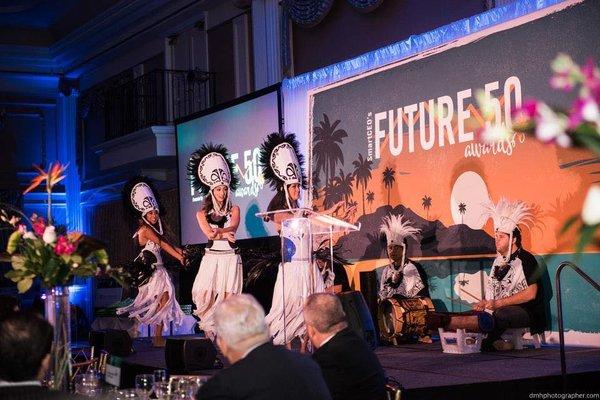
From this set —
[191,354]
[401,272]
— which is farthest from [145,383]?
[401,272]

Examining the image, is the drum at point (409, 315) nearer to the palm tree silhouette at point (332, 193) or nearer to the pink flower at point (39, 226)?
the palm tree silhouette at point (332, 193)

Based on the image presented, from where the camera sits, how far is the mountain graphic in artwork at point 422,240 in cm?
777

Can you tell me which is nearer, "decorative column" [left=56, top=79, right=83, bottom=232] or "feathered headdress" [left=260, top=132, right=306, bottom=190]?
"feathered headdress" [left=260, top=132, right=306, bottom=190]

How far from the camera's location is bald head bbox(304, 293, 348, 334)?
3857 mm

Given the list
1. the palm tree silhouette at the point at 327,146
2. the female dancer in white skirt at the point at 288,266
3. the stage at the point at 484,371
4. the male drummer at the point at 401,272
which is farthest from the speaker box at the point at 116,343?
the palm tree silhouette at the point at 327,146

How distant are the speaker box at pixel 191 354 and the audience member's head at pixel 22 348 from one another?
12.9 feet

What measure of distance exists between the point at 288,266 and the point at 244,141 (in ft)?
12.9

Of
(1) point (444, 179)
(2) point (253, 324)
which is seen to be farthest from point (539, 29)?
(2) point (253, 324)

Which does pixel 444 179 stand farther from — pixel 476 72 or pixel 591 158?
pixel 591 158

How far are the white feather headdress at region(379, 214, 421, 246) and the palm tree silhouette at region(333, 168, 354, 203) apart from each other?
0.65 m

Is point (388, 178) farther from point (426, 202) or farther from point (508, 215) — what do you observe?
point (508, 215)

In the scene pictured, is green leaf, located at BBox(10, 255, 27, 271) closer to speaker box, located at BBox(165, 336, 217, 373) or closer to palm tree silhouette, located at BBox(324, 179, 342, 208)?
speaker box, located at BBox(165, 336, 217, 373)

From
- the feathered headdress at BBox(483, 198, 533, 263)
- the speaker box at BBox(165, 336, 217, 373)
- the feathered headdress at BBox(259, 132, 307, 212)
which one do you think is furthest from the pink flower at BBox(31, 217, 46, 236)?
the feathered headdress at BBox(483, 198, 533, 263)

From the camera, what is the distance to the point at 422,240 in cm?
838
